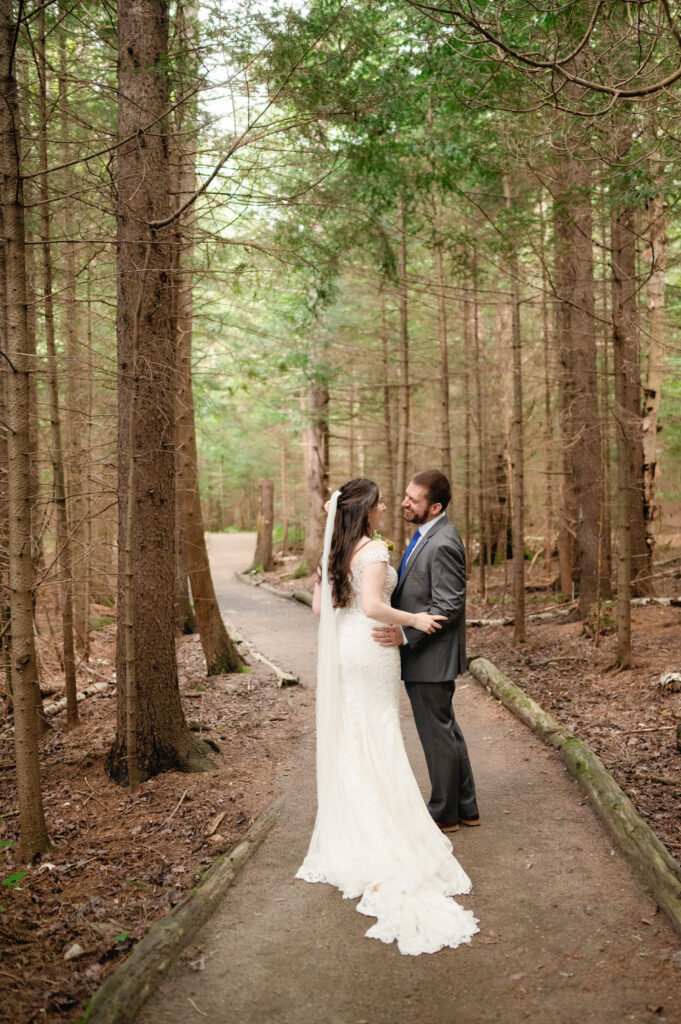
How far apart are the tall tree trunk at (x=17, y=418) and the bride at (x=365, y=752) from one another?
5.82 ft

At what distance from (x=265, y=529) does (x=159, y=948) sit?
853 inches

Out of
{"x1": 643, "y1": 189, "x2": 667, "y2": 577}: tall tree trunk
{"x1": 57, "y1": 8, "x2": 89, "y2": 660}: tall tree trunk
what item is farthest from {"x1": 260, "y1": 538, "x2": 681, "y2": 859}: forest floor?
{"x1": 57, "y1": 8, "x2": 89, "y2": 660}: tall tree trunk

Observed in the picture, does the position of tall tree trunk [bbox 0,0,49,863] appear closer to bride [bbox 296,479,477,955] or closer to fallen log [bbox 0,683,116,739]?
bride [bbox 296,479,477,955]

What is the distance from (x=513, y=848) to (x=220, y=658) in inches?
239

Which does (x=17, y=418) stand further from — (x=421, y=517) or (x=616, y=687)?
(x=616, y=687)

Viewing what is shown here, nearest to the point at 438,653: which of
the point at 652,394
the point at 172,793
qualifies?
the point at 172,793

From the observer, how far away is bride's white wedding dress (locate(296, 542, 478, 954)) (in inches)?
146

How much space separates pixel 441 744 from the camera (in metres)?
4.75

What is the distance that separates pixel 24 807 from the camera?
4508 mm

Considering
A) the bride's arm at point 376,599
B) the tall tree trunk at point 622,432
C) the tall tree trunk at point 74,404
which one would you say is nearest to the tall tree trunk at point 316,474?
the tall tree trunk at point 74,404

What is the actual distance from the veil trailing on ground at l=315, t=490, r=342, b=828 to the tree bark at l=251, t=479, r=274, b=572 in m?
20.0

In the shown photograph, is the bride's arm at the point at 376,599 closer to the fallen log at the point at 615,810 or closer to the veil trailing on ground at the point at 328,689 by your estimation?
the veil trailing on ground at the point at 328,689

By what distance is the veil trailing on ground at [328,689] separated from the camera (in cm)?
452

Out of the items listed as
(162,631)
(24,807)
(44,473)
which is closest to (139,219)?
(162,631)
